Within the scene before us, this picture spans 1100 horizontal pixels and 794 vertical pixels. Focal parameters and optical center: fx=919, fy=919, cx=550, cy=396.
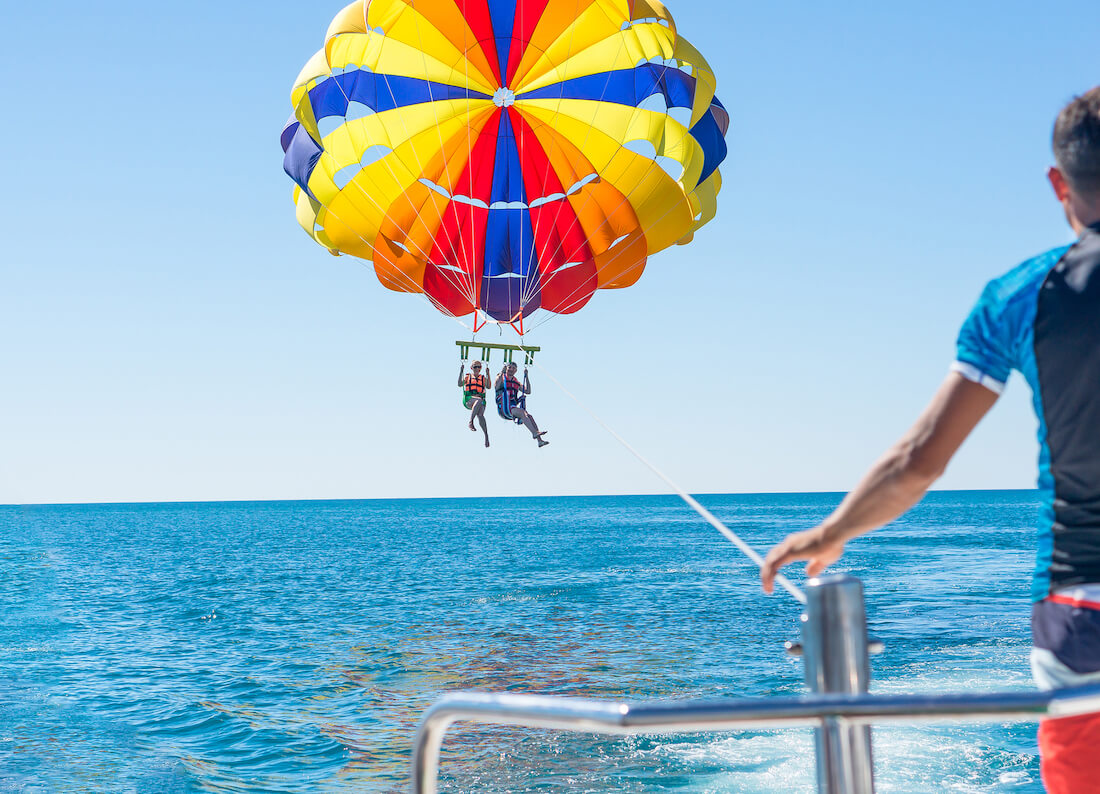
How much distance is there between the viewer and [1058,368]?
1.66m

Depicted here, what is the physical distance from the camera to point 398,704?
14.2 meters

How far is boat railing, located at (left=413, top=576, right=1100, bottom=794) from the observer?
1190 millimetres

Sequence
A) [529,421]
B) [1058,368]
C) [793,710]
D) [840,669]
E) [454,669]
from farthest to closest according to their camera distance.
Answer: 1. [454,669]
2. [529,421]
3. [1058,368]
4. [840,669]
5. [793,710]

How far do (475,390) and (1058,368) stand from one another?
373 inches

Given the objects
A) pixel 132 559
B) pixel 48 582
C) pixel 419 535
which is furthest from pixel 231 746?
pixel 419 535

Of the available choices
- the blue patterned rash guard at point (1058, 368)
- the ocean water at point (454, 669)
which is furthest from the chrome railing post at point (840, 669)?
the ocean water at point (454, 669)

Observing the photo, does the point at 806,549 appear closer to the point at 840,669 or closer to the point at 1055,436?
the point at 840,669

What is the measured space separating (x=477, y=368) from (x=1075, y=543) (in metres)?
9.48

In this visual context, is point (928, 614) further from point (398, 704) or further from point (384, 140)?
point (384, 140)

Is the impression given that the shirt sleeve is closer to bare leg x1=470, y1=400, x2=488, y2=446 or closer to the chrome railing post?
the chrome railing post

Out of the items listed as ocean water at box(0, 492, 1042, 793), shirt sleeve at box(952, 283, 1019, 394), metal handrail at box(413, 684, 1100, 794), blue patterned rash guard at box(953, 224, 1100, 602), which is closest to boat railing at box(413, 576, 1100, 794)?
metal handrail at box(413, 684, 1100, 794)

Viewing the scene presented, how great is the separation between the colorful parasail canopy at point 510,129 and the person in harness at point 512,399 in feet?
4.23

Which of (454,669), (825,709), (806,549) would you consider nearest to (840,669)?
(825,709)

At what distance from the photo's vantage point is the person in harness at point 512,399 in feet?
35.6
